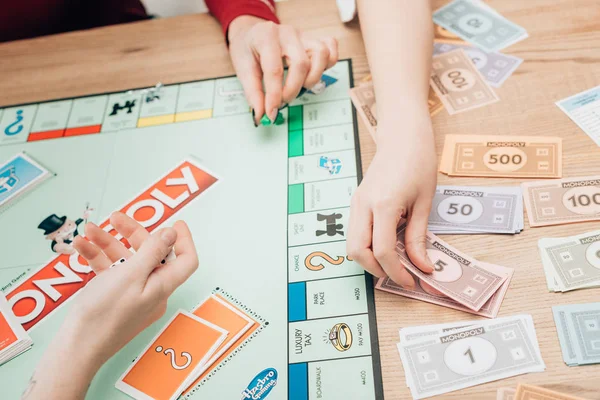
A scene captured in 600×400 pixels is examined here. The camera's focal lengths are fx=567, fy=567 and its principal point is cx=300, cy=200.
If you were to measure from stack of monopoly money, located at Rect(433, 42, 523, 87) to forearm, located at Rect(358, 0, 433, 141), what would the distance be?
0.10 m

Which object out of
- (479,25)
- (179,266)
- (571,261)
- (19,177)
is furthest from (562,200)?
(19,177)

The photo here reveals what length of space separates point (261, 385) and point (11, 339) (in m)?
0.37

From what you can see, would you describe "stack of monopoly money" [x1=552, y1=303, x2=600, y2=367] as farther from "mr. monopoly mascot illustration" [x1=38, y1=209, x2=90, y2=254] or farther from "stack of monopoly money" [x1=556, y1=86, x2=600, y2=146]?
"mr. monopoly mascot illustration" [x1=38, y1=209, x2=90, y2=254]

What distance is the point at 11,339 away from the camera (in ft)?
2.60

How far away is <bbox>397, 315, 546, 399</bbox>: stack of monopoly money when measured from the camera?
0.68 meters

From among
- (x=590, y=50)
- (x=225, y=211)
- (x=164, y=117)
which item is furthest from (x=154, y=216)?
(x=590, y=50)

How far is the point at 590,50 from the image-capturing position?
980 mm

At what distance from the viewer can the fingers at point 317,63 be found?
0.98 meters

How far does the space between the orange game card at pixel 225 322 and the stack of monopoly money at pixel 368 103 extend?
37cm

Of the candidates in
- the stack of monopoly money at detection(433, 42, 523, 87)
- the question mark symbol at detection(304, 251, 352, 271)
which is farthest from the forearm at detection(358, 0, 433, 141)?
the question mark symbol at detection(304, 251, 352, 271)

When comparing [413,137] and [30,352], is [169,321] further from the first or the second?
[413,137]

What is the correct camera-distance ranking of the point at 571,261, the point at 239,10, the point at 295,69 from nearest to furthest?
the point at 571,261 → the point at 295,69 → the point at 239,10

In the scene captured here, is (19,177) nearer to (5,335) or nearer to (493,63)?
(5,335)

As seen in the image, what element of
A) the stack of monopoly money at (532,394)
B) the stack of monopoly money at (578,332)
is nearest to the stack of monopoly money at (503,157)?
the stack of monopoly money at (578,332)
